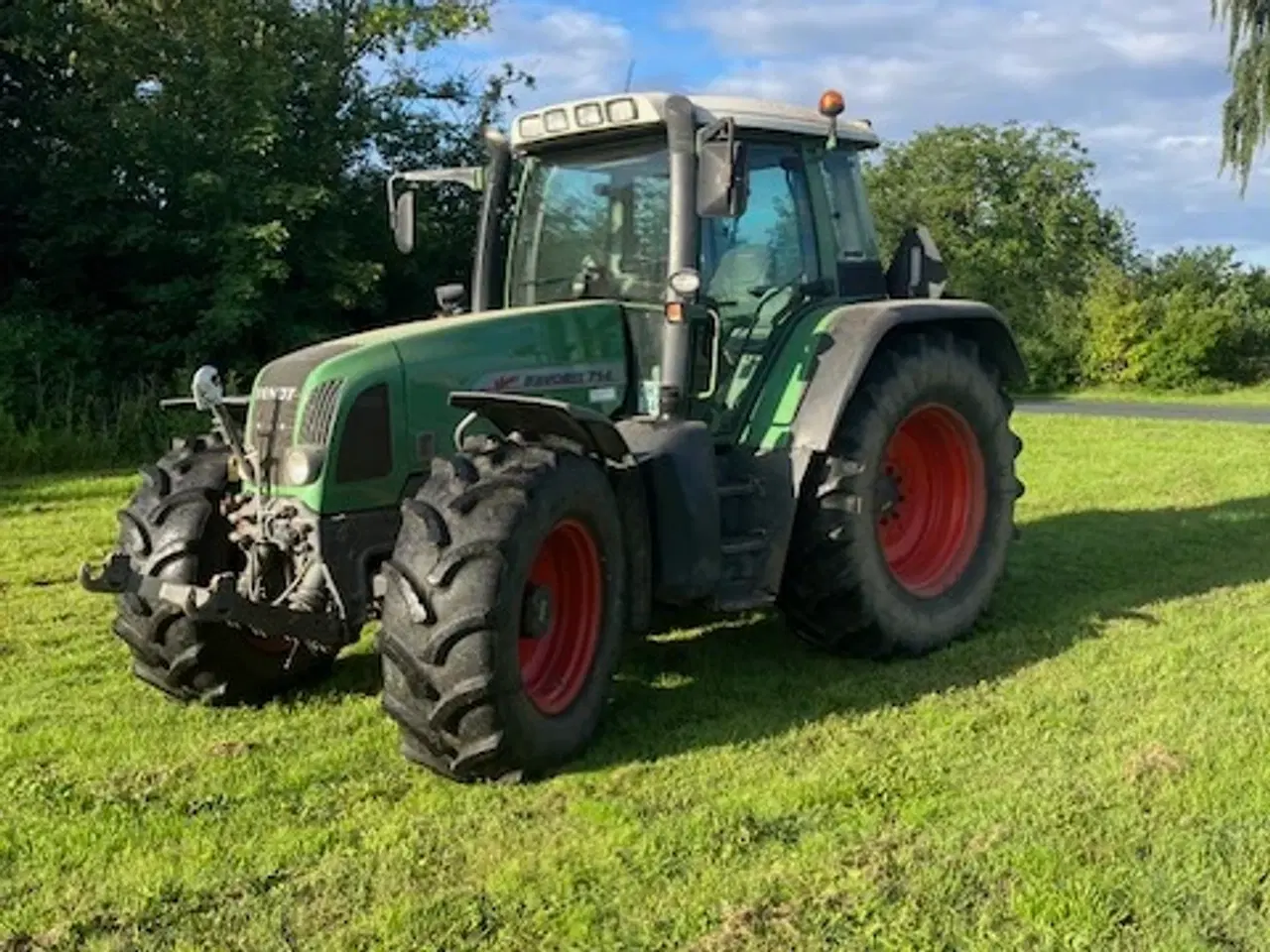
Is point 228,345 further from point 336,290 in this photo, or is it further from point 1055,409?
Result: point 1055,409

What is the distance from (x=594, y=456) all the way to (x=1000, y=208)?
4046cm

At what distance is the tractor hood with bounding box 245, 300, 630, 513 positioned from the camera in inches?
185

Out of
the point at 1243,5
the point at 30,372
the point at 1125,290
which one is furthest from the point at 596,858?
the point at 1125,290

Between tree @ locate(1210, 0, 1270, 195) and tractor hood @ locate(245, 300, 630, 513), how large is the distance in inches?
975

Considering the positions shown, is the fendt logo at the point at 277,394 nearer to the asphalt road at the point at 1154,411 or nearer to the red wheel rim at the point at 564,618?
the red wheel rim at the point at 564,618

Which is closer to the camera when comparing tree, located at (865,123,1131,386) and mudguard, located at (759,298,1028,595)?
mudguard, located at (759,298,1028,595)

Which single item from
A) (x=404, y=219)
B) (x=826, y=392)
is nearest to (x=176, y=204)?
(x=404, y=219)

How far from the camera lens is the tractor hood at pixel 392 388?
4.70m

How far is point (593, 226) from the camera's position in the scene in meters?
5.79

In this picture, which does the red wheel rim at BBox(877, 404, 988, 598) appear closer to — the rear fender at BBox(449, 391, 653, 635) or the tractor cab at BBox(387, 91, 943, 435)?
the tractor cab at BBox(387, 91, 943, 435)

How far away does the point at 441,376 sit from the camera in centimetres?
495

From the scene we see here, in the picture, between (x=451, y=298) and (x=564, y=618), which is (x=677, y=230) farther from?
(x=564, y=618)

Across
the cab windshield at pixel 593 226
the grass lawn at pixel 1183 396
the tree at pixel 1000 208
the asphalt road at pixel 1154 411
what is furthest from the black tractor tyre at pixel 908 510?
the tree at pixel 1000 208

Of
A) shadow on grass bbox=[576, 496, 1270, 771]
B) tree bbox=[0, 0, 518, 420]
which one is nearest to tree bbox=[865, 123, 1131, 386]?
tree bbox=[0, 0, 518, 420]
